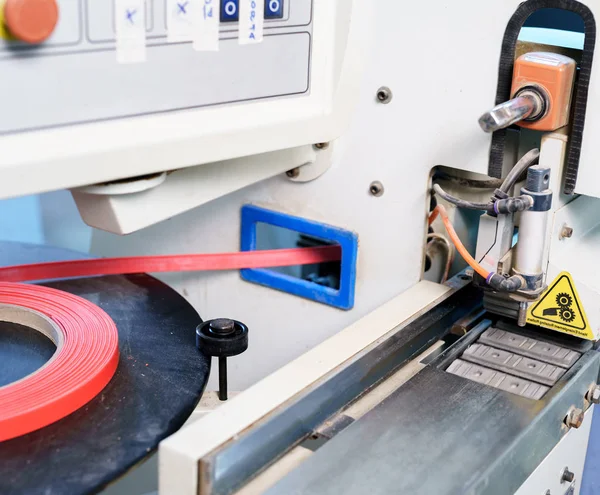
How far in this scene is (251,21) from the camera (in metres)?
0.89

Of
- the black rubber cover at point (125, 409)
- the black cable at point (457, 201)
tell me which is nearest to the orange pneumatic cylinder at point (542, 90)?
the black cable at point (457, 201)

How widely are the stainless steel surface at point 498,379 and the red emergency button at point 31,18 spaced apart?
1.84ft

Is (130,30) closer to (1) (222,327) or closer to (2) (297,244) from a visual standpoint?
(1) (222,327)

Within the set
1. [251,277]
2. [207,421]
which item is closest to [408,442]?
[207,421]

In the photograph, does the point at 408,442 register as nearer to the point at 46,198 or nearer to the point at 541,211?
the point at 541,211

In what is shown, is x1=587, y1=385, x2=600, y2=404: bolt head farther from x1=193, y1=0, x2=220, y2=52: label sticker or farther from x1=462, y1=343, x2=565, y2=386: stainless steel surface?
x1=193, y1=0, x2=220, y2=52: label sticker

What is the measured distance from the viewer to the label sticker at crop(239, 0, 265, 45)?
88 centimetres

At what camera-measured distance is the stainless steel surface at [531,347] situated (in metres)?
1.02

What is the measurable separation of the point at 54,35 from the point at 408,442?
489mm

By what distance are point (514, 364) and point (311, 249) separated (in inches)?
14.5

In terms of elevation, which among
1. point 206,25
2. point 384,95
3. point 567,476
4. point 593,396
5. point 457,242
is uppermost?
point 206,25

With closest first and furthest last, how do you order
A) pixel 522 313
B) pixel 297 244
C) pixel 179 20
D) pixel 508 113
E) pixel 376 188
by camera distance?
pixel 179 20 → pixel 508 113 → pixel 522 313 → pixel 376 188 → pixel 297 244

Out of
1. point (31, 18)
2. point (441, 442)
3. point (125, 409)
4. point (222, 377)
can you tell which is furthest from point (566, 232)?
point (31, 18)

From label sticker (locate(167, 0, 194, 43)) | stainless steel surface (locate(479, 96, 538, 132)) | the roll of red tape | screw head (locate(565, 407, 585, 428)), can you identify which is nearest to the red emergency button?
label sticker (locate(167, 0, 194, 43))
